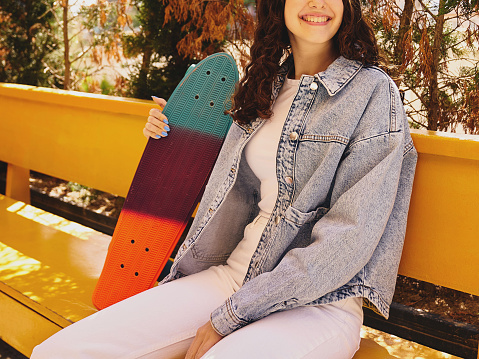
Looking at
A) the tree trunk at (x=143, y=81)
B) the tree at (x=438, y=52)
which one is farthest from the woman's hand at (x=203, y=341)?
the tree trunk at (x=143, y=81)

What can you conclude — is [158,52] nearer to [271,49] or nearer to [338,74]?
[271,49]

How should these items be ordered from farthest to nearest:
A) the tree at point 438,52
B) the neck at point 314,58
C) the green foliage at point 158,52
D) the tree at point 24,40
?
the tree at point 24,40, the green foliage at point 158,52, the tree at point 438,52, the neck at point 314,58

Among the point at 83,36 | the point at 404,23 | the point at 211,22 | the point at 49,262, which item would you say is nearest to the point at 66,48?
the point at 83,36

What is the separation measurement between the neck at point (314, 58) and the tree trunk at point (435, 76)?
0.80m

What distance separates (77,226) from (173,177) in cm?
105

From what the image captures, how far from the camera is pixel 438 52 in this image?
241 centimetres

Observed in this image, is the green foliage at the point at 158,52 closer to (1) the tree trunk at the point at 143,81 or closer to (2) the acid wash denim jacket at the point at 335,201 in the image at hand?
(1) the tree trunk at the point at 143,81

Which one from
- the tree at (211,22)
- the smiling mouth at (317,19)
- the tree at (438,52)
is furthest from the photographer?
the tree at (211,22)

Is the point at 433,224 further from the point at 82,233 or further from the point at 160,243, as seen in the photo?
the point at 82,233

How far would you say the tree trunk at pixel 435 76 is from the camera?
238 cm

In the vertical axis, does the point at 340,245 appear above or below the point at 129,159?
A: above

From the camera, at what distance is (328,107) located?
5.26ft

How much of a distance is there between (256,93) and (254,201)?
0.38 meters

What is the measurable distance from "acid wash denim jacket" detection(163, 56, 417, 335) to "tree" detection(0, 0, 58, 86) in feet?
11.3
